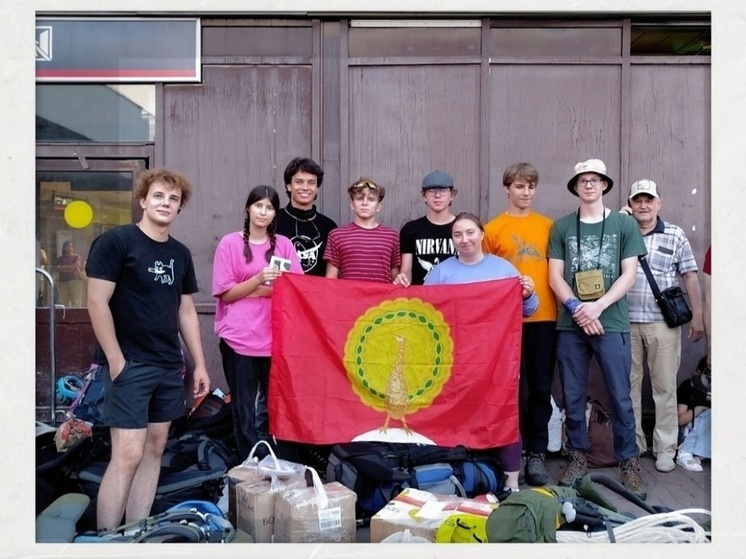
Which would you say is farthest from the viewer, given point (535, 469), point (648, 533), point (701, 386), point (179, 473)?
point (701, 386)

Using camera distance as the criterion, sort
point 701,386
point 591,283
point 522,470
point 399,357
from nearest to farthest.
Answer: point 399,357 < point 591,283 < point 522,470 < point 701,386

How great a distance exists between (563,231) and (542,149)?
1.48 meters

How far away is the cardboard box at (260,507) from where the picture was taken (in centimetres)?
440

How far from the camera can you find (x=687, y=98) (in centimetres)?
670

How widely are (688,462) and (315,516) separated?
311 centimetres

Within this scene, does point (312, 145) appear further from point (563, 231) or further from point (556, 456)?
point (556, 456)

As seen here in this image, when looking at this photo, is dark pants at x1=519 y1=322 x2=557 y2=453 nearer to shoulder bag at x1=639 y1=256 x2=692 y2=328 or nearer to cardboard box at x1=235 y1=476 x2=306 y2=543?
shoulder bag at x1=639 y1=256 x2=692 y2=328

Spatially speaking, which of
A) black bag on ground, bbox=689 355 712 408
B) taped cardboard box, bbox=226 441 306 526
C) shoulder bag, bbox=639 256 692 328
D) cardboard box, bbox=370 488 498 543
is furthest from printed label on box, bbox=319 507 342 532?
black bag on ground, bbox=689 355 712 408

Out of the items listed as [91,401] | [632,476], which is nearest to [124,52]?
[91,401]

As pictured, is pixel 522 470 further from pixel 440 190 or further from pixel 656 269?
pixel 440 190

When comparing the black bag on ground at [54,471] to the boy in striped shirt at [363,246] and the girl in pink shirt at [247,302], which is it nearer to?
the girl in pink shirt at [247,302]

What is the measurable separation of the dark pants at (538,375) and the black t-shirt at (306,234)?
5.04 ft

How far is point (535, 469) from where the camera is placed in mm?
5512
